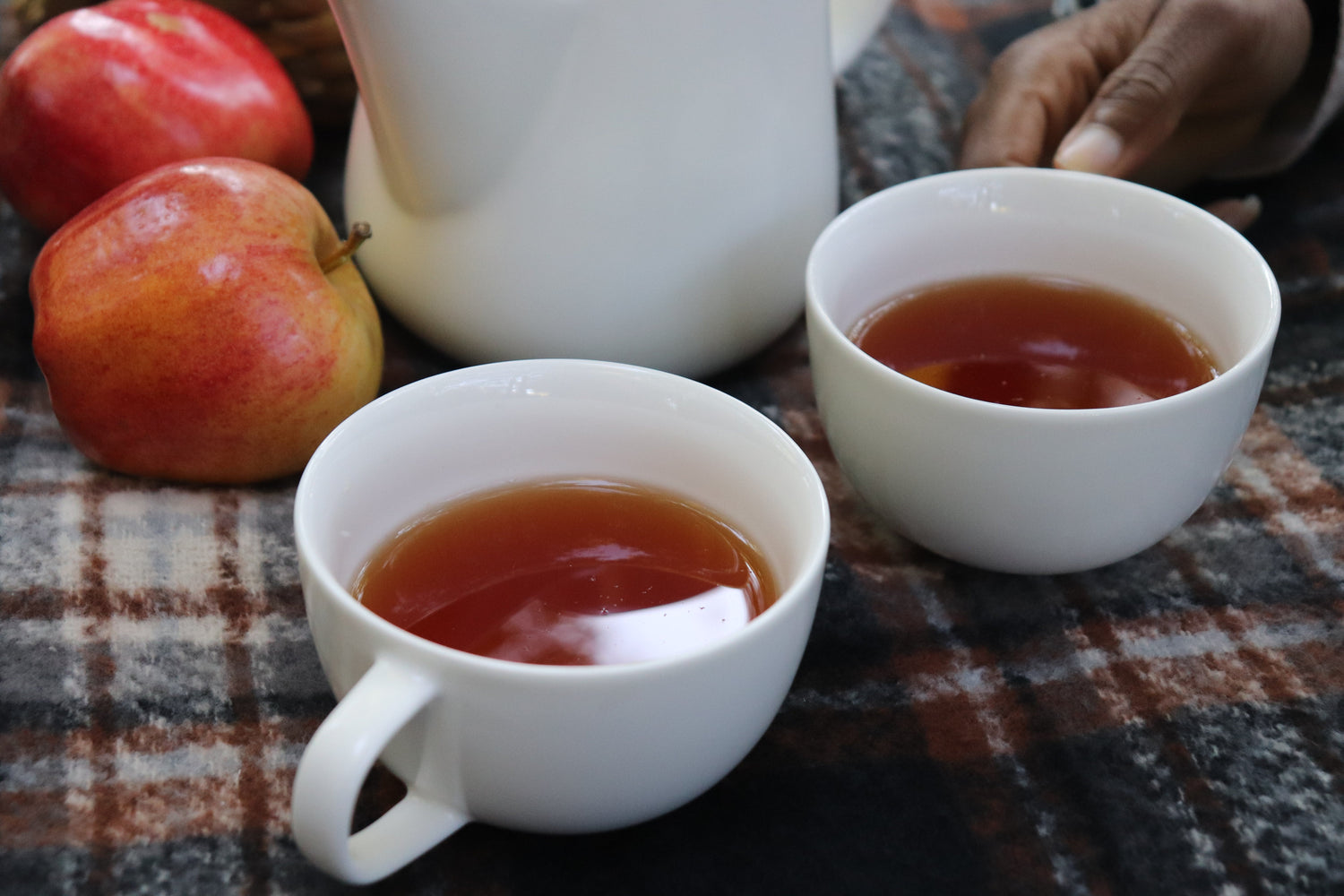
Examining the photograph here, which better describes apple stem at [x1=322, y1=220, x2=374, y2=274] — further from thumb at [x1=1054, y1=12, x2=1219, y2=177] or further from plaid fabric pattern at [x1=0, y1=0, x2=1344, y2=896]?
thumb at [x1=1054, y1=12, x2=1219, y2=177]

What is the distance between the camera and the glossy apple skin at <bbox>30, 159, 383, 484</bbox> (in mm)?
492

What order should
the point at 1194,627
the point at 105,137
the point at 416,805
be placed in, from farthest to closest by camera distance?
the point at 105,137 → the point at 1194,627 → the point at 416,805

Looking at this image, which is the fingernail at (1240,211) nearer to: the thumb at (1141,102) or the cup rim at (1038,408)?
the thumb at (1141,102)

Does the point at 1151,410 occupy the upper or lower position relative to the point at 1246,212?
upper

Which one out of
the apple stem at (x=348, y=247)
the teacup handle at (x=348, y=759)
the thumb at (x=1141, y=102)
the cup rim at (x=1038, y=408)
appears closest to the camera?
the teacup handle at (x=348, y=759)

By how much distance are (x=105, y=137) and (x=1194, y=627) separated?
20.8 inches

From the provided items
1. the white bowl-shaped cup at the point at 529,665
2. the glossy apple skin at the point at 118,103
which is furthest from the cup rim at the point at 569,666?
the glossy apple skin at the point at 118,103

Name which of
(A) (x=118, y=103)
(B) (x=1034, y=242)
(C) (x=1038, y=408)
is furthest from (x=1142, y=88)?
(A) (x=118, y=103)

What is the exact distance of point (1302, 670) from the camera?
44 centimetres

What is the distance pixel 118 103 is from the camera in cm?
59

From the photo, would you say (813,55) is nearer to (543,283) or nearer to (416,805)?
(543,283)

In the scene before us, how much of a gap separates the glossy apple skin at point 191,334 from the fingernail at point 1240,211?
48 cm

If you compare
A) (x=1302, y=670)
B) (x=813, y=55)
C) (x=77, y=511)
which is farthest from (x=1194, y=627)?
(x=77, y=511)

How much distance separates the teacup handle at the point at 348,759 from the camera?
0.97ft
